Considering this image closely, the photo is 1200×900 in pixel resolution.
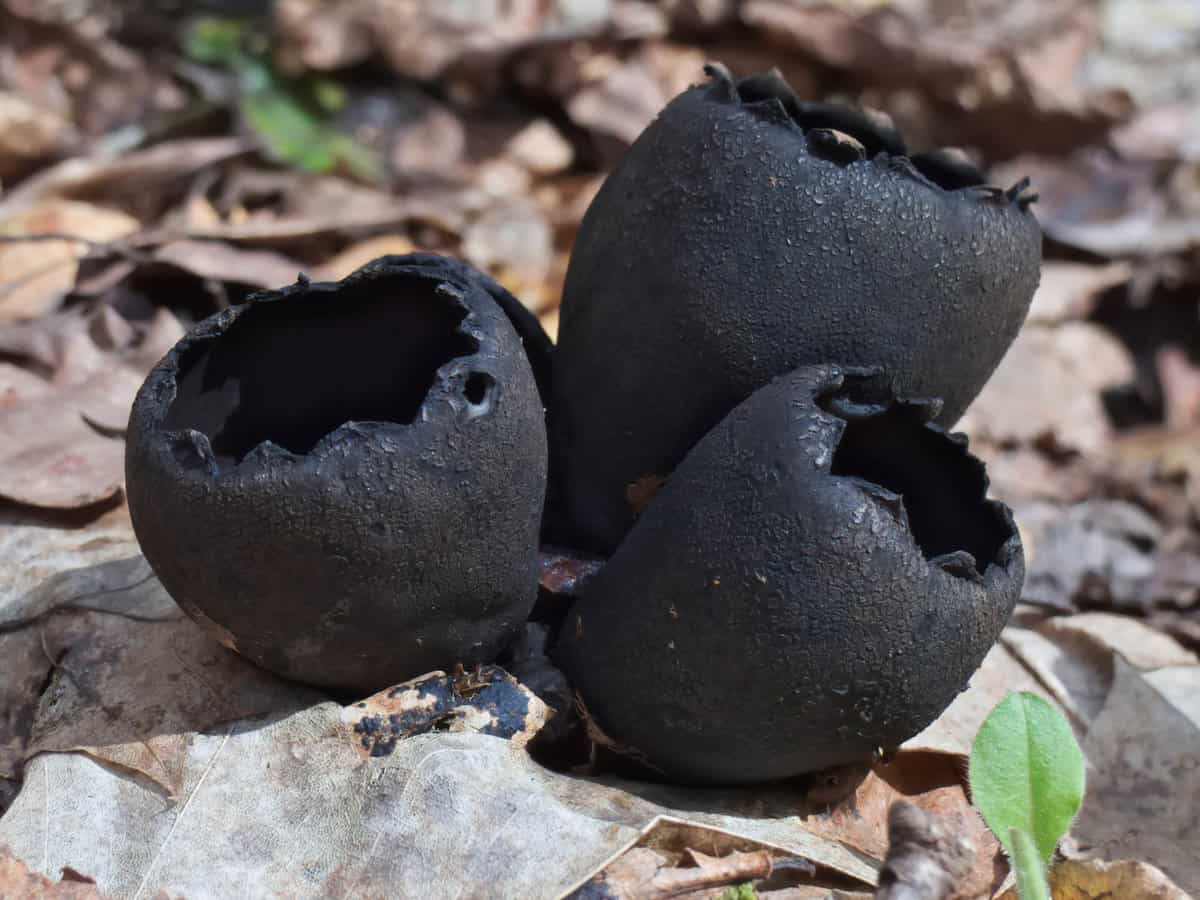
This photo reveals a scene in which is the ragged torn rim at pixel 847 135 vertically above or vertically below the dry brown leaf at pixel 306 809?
above

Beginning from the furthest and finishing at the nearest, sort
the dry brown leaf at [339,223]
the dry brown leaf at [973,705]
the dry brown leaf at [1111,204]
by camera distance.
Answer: the dry brown leaf at [1111,204] < the dry brown leaf at [339,223] < the dry brown leaf at [973,705]

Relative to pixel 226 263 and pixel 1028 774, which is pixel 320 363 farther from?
pixel 226 263

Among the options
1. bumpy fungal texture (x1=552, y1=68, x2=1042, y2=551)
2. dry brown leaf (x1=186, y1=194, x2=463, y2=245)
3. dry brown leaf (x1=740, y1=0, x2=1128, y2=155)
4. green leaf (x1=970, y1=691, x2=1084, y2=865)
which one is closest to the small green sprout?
green leaf (x1=970, y1=691, x2=1084, y2=865)

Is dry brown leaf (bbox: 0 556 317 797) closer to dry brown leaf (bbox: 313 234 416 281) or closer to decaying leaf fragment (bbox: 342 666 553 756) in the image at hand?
decaying leaf fragment (bbox: 342 666 553 756)

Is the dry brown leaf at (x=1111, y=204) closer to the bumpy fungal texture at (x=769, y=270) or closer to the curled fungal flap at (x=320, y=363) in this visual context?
the bumpy fungal texture at (x=769, y=270)

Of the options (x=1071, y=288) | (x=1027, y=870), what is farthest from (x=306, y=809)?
(x=1071, y=288)

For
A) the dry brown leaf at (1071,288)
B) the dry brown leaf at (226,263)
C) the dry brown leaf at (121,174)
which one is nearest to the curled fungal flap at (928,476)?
the dry brown leaf at (226,263)
